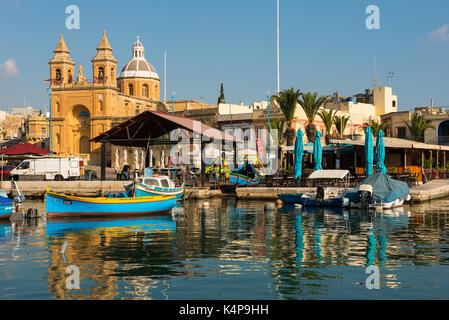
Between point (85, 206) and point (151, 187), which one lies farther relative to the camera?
point (151, 187)

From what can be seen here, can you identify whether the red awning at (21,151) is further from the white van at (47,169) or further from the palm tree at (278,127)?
the palm tree at (278,127)

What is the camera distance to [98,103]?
8100 centimetres

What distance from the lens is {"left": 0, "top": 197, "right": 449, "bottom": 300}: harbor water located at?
1258 cm

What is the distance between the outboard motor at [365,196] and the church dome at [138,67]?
71.5 metres

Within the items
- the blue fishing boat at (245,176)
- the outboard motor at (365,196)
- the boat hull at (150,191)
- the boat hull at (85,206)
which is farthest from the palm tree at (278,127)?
the boat hull at (85,206)

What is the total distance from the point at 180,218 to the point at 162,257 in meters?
11.4

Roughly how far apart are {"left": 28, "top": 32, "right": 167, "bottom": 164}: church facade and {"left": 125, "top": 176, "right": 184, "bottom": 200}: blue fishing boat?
50.3 meters

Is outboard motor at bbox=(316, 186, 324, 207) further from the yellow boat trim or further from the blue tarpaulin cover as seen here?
the yellow boat trim

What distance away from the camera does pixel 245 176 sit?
43938 millimetres

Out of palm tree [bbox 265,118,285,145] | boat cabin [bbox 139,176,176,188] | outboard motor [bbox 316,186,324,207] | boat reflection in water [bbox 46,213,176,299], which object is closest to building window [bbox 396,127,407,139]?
palm tree [bbox 265,118,285,145]

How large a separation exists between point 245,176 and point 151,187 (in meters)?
15.6

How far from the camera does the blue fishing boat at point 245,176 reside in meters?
43.6

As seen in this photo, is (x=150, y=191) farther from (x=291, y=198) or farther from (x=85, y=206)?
(x=291, y=198)

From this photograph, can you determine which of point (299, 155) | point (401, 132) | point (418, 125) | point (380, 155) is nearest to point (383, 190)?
point (380, 155)
